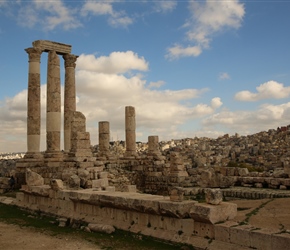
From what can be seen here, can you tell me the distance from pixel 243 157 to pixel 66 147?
2982 centimetres

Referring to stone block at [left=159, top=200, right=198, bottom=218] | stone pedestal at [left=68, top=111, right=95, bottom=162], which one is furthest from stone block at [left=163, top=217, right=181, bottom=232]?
stone pedestal at [left=68, top=111, right=95, bottom=162]

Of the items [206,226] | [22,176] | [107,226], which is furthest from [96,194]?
[22,176]

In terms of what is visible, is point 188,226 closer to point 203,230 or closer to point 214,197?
point 203,230

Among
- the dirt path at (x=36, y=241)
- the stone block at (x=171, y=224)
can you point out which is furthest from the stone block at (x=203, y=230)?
the dirt path at (x=36, y=241)

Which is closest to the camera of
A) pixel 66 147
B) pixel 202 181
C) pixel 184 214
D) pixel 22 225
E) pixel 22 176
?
pixel 184 214

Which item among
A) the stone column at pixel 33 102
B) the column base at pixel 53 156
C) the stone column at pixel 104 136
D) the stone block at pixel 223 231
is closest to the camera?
the stone block at pixel 223 231

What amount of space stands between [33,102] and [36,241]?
13549mm

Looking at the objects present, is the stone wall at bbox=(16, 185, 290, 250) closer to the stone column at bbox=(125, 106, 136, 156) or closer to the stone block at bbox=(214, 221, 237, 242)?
the stone block at bbox=(214, 221, 237, 242)

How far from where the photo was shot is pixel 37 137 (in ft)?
70.9

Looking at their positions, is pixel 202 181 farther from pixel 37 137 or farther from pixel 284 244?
pixel 284 244

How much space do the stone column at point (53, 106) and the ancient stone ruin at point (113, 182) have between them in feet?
0.19

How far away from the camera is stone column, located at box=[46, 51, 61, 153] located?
21.3 m

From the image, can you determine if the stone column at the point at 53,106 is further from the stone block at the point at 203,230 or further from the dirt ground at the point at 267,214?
the stone block at the point at 203,230

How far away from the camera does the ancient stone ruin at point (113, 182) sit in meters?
8.02
